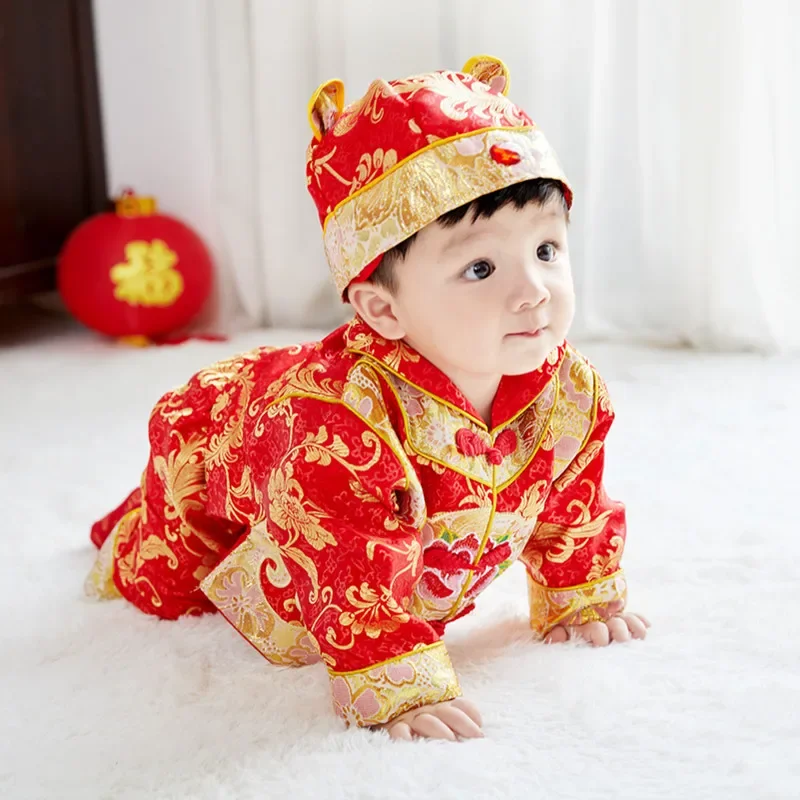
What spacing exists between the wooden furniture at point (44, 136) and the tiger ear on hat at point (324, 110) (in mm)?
1784

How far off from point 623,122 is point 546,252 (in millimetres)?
1522

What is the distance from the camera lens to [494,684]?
1.03 metres

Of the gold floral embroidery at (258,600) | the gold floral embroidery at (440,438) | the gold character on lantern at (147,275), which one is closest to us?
the gold floral embroidery at (440,438)

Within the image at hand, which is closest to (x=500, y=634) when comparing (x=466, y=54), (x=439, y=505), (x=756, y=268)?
(x=439, y=505)

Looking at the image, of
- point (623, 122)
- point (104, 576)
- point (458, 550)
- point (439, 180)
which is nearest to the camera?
point (439, 180)

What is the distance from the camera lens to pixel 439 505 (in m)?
1.00

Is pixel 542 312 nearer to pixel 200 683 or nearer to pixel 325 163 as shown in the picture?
pixel 325 163

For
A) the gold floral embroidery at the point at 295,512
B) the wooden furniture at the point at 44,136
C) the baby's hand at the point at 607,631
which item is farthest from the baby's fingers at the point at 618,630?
the wooden furniture at the point at 44,136

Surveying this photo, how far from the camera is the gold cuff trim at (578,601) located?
1121 millimetres

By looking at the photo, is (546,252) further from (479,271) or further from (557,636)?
(557,636)

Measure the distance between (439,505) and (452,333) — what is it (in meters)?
0.16

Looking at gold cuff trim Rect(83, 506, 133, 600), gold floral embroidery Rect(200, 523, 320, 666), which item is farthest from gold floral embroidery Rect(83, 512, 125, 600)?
gold floral embroidery Rect(200, 523, 320, 666)

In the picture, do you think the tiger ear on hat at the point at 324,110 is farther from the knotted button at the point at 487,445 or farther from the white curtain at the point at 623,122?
the white curtain at the point at 623,122

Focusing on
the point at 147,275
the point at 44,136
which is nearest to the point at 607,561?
the point at 147,275
